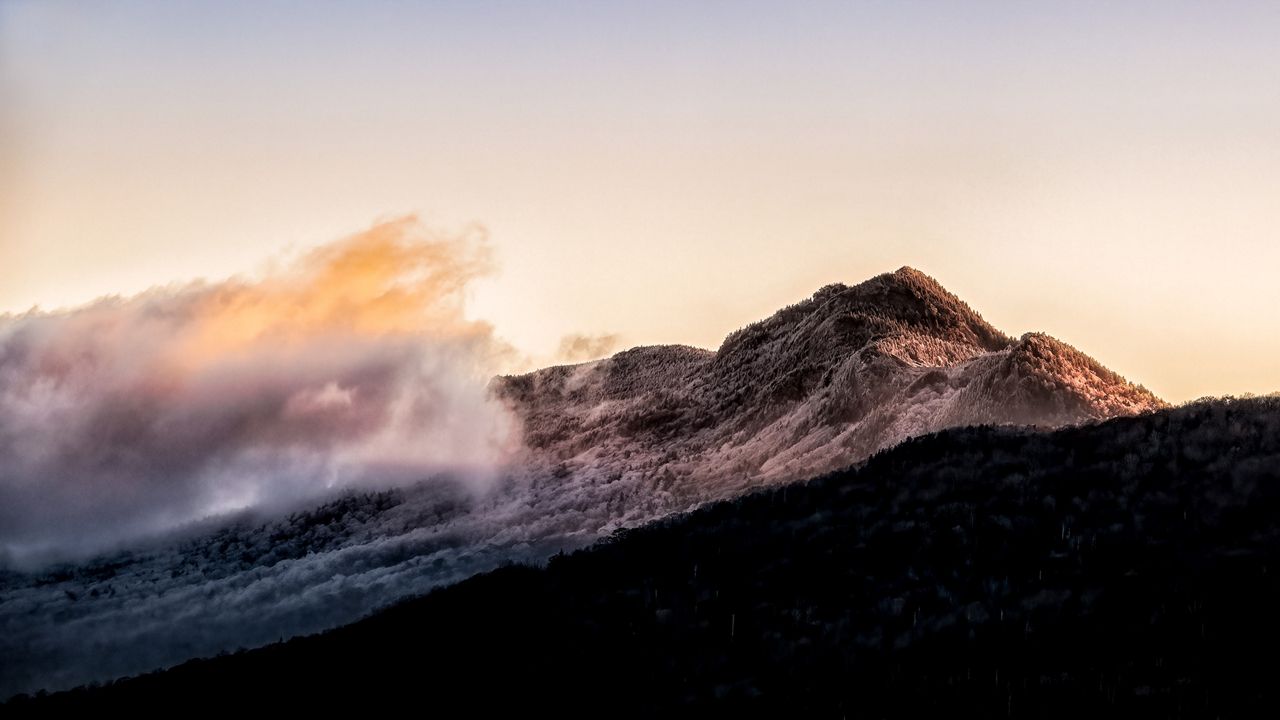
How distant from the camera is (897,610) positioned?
69.4ft

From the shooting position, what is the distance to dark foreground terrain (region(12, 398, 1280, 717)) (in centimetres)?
1742

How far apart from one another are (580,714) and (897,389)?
2840 centimetres

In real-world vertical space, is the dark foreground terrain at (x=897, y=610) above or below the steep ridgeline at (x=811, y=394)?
below

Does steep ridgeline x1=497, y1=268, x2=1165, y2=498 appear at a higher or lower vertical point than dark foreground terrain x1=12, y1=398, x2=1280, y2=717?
higher

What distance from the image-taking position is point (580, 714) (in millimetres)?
18312

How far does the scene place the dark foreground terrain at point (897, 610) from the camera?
1742 cm

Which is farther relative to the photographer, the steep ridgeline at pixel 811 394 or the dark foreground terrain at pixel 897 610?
the steep ridgeline at pixel 811 394

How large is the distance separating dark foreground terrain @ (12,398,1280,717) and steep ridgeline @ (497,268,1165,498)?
830cm

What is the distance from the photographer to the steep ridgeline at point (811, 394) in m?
39.9

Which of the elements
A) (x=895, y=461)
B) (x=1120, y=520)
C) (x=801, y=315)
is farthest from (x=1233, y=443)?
(x=801, y=315)

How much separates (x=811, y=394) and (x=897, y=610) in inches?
1118

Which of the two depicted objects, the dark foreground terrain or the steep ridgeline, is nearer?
the dark foreground terrain

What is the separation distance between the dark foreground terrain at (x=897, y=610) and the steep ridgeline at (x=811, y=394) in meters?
8.30

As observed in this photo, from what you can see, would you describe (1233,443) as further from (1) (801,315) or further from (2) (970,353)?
(1) (801,315)
